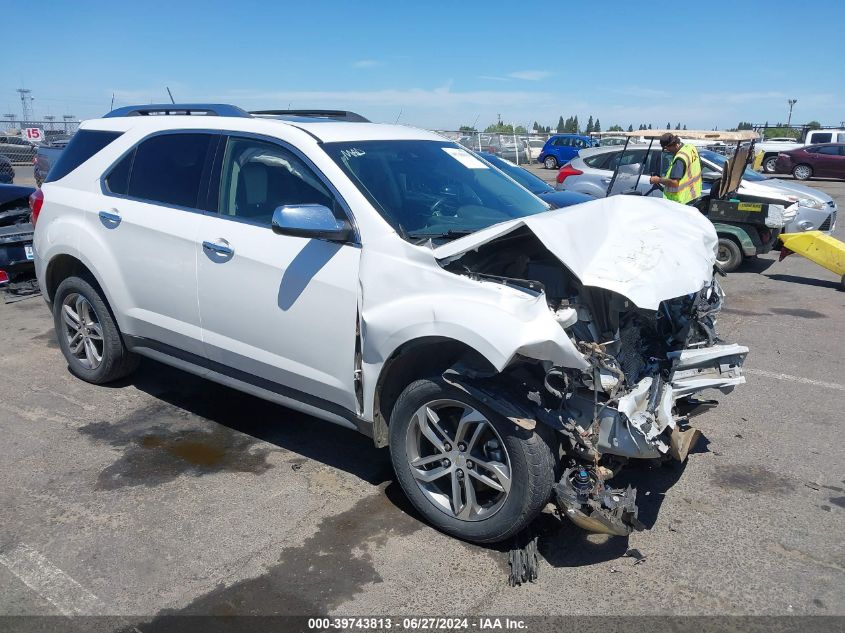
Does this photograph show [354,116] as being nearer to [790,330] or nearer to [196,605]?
[196,605]

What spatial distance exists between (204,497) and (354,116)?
2.84 metres

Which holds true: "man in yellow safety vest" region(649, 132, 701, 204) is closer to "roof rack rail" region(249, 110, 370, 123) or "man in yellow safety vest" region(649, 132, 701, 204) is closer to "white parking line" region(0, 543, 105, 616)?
"roof rack rail" region(249, 110, 370, 123)

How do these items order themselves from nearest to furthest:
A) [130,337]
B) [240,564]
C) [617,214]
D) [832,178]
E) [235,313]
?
[240,564]
[617,214]
[235,313]
[130,337]
[832,178]

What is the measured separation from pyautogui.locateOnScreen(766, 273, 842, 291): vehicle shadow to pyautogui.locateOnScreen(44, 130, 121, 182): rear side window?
28.2ft

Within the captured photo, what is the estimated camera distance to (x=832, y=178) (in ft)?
91.4

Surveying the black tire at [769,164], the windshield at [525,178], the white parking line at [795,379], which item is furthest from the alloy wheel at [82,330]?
the black tire at [769,164]

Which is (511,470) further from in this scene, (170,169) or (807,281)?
(807,281)

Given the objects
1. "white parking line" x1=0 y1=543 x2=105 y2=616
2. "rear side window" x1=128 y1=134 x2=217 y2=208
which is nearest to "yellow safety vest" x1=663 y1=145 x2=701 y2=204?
"rear side window" x1=128 y1=134 x2=217 y2=208

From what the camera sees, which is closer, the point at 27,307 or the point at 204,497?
the point at 204,497

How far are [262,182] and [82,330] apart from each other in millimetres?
2192

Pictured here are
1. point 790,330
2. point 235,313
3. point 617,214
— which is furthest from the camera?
point 790,330

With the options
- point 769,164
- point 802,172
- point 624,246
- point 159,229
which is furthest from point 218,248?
point 769,164

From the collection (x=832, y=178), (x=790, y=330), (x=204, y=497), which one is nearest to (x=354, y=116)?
(x=204, y=497)

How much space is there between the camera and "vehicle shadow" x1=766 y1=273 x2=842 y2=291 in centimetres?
934
